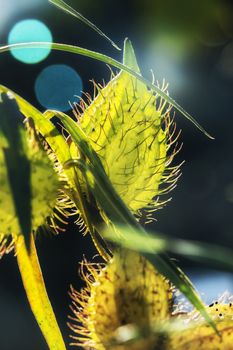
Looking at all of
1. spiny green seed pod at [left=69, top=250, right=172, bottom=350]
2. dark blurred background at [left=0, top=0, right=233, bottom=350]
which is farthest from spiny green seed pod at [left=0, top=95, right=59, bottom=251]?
dark blurred background at [left=0, top=0, right=233, bottom=350]

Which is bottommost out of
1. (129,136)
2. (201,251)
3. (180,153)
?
(201,251)

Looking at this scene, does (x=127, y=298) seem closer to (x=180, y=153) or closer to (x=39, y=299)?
(x=39, y=299)

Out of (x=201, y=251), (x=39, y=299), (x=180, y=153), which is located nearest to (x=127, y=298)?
(x=39, y=299)

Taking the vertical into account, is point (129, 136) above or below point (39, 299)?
above

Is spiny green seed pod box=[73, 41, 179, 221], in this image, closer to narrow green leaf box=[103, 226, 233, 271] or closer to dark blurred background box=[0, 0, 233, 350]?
narrow green leaf box=[103, 226, 233, 271]

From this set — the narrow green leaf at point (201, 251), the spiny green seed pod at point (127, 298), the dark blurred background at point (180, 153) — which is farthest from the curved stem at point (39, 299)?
the dark blurred background at point (180, 153)

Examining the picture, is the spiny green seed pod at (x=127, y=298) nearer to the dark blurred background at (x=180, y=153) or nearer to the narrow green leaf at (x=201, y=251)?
the narrow green leaf at (x=201, y=251)
